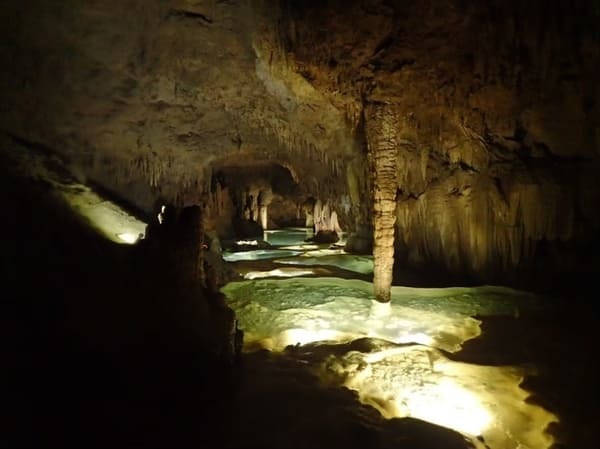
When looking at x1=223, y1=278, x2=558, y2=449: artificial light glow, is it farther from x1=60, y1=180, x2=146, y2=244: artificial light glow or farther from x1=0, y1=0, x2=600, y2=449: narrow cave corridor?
x1=60, y1=180, x2=146, y2=244: artificial light glow

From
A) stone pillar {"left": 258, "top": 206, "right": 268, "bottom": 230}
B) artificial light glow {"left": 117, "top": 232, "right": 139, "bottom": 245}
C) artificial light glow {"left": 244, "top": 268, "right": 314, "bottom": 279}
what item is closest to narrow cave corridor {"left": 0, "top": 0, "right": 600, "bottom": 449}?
artificial light glow {"left": 244, "top": 268, "right": 314, "bottom": 279}

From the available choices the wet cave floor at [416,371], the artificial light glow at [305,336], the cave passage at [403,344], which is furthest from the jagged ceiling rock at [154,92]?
the artificial light glow at [305,336]

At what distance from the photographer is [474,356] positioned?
543cm

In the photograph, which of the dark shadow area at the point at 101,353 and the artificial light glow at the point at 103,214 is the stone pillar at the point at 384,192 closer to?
the dark shadow area at the point at 101,353

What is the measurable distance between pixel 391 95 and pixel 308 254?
8.67 metres

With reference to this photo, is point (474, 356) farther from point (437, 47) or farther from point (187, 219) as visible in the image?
point (437, 47)

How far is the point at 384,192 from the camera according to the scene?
25.7ft

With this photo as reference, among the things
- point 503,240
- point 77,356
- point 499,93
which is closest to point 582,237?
point 503,240

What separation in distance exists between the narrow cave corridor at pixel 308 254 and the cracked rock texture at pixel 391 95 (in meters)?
0.05

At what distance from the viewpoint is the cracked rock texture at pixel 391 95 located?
24.0ft

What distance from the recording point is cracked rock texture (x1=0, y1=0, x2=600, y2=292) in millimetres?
7320

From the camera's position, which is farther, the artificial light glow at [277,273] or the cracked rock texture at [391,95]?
the artificial light glow at [277,273]

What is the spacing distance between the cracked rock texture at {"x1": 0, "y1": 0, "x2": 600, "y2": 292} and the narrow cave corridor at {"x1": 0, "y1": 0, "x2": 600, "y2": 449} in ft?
0.16

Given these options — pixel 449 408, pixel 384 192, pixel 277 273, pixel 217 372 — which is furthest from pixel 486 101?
pixel 217 372
